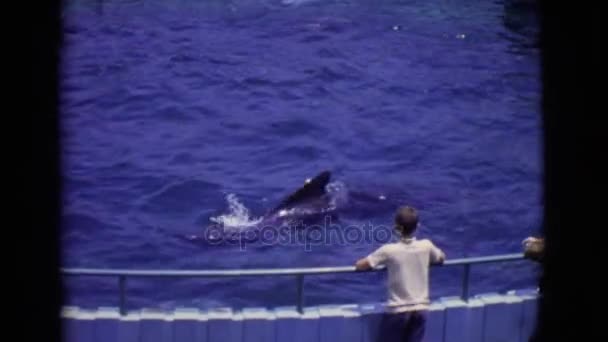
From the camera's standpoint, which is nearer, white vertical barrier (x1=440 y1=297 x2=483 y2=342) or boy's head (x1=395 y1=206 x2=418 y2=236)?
boy's head (x1=395 y1=206 x2=418 y2=236)

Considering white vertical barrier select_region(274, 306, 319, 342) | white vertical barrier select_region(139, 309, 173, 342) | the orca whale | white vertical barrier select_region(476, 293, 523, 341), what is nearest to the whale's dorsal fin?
the orca whale

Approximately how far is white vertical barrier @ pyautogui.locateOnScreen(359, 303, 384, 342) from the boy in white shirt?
10 cm

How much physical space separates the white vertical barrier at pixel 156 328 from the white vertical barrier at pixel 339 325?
1.05m

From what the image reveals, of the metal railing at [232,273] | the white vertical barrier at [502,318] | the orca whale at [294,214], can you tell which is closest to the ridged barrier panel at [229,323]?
the metal railing at [232,273]

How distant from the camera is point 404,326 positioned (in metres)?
7.66

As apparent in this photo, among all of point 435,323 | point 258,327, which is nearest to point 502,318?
point 435,323

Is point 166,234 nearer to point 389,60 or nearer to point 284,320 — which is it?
point 284,320

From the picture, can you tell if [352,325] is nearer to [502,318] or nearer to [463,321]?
[463,321]

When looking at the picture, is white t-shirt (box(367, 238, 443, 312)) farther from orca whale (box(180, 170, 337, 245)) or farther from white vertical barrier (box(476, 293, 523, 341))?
orca whale (box(180, 170, 337, 245))

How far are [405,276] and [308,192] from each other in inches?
303

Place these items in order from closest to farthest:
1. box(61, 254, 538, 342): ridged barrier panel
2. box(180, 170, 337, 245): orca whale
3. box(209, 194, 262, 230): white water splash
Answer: box(61, 254, 538, 342): ridged barrier panel
box(180, 170, 337, 245): orca whale
box(209, 194, 262, 230): white water splash

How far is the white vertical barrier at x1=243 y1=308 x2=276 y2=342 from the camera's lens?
7707 millimetres

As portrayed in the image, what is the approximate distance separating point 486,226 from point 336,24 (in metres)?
13.6

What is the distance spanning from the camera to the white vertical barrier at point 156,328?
7.70m
